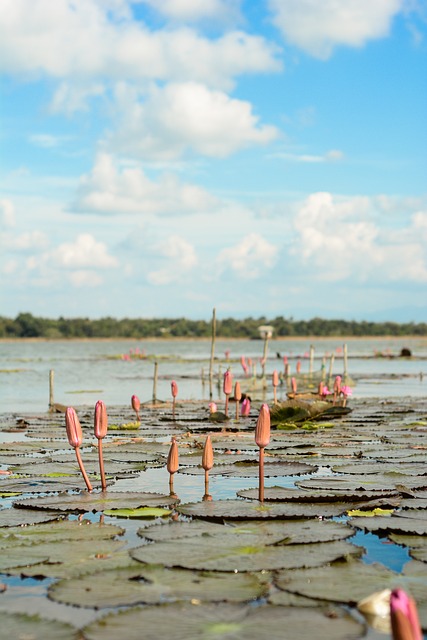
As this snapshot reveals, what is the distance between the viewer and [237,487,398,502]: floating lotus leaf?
6.29 meters

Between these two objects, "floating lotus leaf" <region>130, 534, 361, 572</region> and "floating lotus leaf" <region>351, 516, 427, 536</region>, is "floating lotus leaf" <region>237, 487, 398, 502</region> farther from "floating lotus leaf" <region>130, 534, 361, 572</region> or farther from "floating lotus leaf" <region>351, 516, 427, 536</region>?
"floating lotus leaf" <region>130, 534, 361, 572</region>

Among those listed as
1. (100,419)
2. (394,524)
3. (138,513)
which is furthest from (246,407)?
(394,524)

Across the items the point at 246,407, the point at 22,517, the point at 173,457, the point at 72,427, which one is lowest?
the point at 22,517

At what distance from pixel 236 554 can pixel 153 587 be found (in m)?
0.69

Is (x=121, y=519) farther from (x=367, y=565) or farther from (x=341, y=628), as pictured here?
(x=341, y=628)

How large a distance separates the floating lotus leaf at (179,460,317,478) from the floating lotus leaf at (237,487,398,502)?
3.12 ft

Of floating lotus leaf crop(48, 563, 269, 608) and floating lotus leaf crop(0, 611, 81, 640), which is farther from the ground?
floating lotus leaf crop(48, 563, 269, 608)

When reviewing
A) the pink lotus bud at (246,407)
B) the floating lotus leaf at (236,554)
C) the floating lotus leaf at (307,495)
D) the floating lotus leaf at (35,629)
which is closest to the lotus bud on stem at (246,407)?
the pink lotus bud at (246,407)

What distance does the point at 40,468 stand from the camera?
8.12 m

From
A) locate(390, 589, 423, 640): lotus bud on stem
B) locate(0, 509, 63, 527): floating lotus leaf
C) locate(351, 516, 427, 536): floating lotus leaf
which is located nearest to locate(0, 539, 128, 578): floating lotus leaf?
locate(0, 509, 63, 527): floating lotus leaf

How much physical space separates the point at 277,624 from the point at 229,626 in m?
0.21

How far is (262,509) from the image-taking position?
19.2 feet

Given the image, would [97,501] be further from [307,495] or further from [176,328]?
[176,328]

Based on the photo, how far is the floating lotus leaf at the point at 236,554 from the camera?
4438 mm
